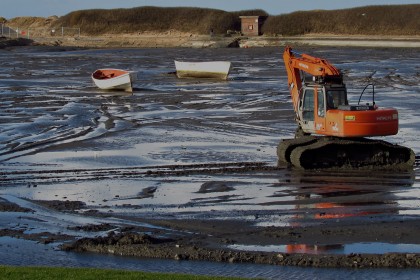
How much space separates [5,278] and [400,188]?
10113 millimetres

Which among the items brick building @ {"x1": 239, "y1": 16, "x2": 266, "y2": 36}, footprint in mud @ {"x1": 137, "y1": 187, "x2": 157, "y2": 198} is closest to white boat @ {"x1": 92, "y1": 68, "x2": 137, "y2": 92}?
footprint in mud @ {"x1": 137, "y1": 187, "x2": 157, "y2": 198}

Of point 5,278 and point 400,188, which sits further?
point 400,188

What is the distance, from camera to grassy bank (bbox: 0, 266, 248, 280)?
12188 millimetres

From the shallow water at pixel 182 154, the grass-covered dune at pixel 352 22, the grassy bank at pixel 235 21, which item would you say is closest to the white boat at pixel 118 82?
the shallow water at pixel 182 154

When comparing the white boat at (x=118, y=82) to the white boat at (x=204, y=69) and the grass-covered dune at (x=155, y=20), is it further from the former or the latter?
the grass-covered dune at (x=155, y=20)

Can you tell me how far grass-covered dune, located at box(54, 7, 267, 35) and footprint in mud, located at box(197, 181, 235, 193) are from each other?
110 m

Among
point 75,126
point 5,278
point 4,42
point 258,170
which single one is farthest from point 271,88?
point 4,42

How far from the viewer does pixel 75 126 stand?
30812 millimetres

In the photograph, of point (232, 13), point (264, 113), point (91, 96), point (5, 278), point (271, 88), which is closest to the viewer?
point (5, 278)

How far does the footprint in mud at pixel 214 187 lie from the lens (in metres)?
19.4

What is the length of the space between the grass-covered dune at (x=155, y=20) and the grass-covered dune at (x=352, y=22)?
29.3 feet

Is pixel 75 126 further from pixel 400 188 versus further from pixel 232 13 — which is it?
pixel 232 13

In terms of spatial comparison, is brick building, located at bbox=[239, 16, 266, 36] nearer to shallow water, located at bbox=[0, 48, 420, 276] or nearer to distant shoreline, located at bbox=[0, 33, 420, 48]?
distant shoreline, located at bbox=[0, 33, 420, 48]

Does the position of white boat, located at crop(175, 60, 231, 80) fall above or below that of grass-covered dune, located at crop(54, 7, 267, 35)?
above
